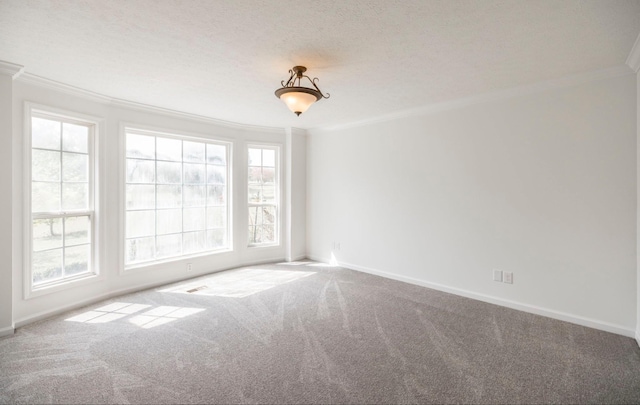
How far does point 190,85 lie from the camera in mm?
3404

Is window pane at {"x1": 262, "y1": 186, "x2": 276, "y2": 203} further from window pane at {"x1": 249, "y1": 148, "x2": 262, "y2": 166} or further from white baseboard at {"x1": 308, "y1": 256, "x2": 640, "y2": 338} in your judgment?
white baseboard at {"x1": 308, "y1": 256, "x2": 640, "y2": 338}

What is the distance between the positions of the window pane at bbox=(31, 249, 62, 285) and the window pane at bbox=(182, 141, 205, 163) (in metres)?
2.01

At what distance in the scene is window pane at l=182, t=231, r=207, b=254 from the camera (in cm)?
484

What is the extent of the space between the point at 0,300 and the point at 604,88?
6095mm

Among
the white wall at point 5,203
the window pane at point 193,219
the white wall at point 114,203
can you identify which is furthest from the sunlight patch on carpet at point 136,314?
the window pane at point 193,219

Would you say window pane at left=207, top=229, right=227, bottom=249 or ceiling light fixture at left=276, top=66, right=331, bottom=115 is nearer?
ceiling light fixture at left=276, top=66, right=331, bottom=115

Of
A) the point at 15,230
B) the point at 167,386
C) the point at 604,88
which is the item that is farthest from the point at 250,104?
the point at 604,88

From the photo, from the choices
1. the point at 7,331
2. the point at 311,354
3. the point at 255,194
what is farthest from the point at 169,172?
the point at 311,354

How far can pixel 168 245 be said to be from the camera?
4648mm

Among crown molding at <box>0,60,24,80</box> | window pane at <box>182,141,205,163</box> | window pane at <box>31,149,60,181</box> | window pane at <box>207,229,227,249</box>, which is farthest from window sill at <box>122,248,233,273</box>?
crown molding at <box>0,60,24,80</box>

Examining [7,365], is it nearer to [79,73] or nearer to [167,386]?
[167,386]

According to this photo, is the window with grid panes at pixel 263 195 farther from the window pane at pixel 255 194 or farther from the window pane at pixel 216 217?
the window pane at pixel 216 217

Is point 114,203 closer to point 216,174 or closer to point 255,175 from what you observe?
point 216,174

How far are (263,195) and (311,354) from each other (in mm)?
3586
